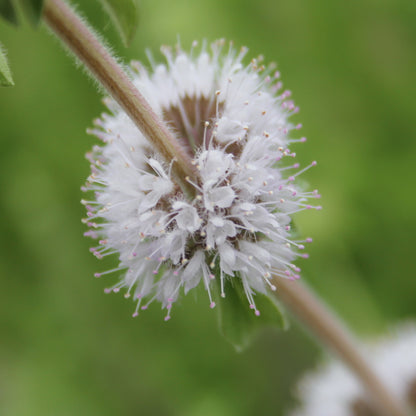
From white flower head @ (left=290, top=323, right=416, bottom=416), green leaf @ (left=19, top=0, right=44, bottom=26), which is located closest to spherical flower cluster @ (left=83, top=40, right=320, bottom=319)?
green leaf @ (left=19, top=0, right=44, bottom=26)

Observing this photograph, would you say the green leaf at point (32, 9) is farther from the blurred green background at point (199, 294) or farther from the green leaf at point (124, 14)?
the blurred green background at point (199, 294)

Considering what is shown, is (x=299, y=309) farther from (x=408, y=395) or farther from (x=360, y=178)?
(x=360, y=178)

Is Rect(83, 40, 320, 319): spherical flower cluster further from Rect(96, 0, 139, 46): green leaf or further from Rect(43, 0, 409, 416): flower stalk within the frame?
Rect(96, 0, 139, 46): green leaf

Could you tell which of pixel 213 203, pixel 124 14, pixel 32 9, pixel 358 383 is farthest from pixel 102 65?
pixel 358 383

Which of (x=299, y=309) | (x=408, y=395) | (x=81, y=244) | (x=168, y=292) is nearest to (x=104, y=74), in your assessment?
(x=168, y=292)

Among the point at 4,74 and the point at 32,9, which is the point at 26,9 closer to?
the point at 32,9
